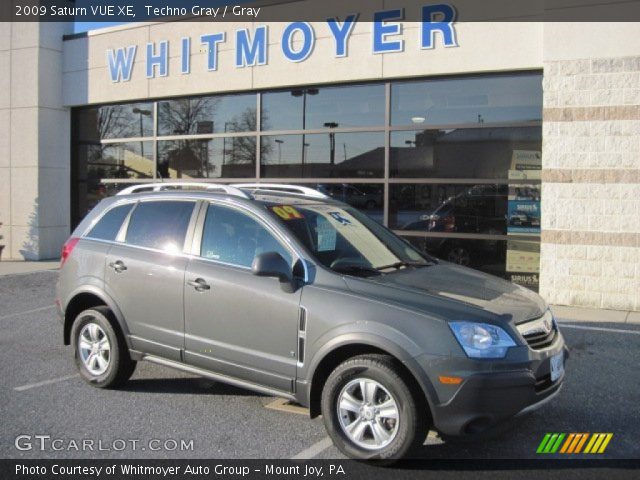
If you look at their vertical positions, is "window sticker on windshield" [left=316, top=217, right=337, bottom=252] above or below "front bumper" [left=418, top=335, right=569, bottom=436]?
above

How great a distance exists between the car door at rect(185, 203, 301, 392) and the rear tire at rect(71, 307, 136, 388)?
82 centimetres

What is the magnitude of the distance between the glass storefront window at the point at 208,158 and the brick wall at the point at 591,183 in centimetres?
587

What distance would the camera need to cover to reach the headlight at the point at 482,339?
12.4 ft

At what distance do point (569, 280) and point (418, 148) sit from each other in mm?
3384

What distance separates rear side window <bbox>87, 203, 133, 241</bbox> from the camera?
226 inches

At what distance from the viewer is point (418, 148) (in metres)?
11.1

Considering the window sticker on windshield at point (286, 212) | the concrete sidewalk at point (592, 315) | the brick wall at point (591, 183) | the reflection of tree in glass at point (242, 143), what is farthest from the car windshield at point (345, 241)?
the reflection of tree in glass at point (242, 143)

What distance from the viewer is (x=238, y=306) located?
4617 mm

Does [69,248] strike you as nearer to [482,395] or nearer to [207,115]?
[482,395]

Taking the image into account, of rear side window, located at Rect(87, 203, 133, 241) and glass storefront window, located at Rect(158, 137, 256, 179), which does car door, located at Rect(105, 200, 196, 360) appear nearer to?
rear side window, located at Rect(87, 203, 133, 241)

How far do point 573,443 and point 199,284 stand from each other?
290 cm

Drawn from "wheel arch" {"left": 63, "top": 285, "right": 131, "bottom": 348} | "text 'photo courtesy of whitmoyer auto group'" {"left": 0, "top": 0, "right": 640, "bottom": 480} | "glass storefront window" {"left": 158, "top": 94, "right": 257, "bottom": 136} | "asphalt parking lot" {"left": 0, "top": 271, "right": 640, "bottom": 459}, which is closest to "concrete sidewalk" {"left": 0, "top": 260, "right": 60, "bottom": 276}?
"text 'photo courtesy of whitmoyer auto group'" {"left": 0, "top": 0, "right": 640, "bottom": 480}

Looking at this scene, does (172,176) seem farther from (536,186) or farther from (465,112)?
(536,186)

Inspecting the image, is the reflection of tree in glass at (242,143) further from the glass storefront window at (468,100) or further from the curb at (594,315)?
the curb at (594,315)
